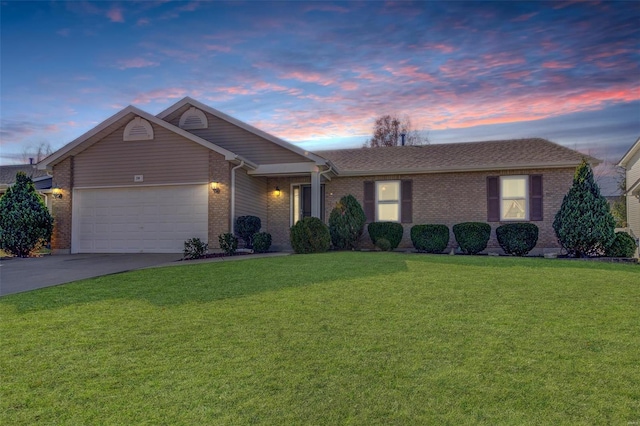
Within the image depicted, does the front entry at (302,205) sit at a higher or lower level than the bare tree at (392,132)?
lower

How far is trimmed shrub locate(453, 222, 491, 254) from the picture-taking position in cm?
1519

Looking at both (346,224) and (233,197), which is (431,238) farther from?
(233,197)

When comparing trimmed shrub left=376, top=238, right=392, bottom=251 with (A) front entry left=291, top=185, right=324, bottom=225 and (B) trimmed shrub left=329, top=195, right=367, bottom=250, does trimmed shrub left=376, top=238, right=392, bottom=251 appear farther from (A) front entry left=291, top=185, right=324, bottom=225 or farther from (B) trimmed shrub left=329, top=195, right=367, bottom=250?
(A) front entry left=291, top=185, right=324, bottom=225

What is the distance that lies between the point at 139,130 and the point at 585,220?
15.0m

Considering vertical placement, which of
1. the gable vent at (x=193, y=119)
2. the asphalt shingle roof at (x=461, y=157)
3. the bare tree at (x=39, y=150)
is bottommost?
the asphalt shingle roof at (x=461, y=157)

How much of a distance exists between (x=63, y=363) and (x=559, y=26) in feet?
41.6

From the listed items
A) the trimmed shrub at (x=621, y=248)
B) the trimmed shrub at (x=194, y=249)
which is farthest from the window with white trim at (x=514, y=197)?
the trimmed shrub at (x=194, y=249)

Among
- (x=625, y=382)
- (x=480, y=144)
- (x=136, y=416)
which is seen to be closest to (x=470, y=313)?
(x=625, y=382)

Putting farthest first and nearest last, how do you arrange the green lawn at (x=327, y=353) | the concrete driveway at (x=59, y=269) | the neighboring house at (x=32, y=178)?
the neighboring house at (x=32, y=178), the concrete driveway at (x=59, y=269), the green lawn at (x=327, y=353)

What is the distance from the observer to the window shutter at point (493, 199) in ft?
53.5

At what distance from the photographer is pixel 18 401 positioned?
3604 mm

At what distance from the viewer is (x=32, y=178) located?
22078 mm

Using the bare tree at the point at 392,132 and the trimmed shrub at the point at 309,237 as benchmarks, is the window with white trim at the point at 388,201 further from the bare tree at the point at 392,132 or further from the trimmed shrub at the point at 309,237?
the bare tree at the point at 392,132

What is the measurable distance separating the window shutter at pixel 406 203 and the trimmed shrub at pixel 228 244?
6629 mm
